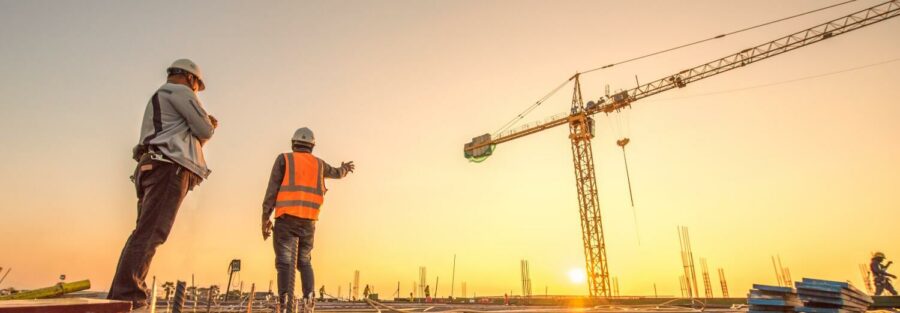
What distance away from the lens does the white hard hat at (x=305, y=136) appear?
4645mm

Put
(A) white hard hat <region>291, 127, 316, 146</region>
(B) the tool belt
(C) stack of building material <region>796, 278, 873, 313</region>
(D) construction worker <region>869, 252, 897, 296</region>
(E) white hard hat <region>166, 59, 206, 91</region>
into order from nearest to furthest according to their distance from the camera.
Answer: (B) the tool belt < (E) white hard hat <region>166, 59, 206, 91</region> < (A) white hard hat <region>291, 127, 316, 146</region> < (C) stack of building material <region>796, 278, 873, 313</region> < (D) construction worker <region>869, 252, 897, 296</region>

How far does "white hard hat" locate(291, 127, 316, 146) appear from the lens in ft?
15.2

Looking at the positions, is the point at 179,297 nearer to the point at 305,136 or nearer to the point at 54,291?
the point at 54,291

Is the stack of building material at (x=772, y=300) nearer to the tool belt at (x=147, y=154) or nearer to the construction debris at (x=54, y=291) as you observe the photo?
the tool belt at (x=147, y=154)

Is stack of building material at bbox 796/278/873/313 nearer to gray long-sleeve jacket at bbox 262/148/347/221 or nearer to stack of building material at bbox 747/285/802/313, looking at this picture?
stack of building material at bbox 747/285/802/313

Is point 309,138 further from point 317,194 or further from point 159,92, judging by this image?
point 159,92

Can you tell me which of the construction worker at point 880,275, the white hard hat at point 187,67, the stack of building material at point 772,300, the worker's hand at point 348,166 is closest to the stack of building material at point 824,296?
the stack of building material at point 772,300

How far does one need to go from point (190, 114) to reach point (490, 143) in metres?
51.2

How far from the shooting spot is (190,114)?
2928 millimetres

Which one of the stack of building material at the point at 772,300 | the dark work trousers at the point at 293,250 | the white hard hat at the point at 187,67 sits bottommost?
the stack of building material at the point at 772,300

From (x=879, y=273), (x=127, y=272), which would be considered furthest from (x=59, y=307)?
(x=879, y=273)

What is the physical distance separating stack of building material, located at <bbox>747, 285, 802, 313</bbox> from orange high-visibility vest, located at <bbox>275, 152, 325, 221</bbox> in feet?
15.5

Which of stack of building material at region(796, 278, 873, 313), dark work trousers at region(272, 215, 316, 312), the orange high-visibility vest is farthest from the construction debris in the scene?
stack of building material at region(796, 278, 873, 313)

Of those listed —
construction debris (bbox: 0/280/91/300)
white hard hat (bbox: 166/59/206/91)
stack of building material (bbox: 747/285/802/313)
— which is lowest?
stack of building material (bbox: 747/285/802/313)
